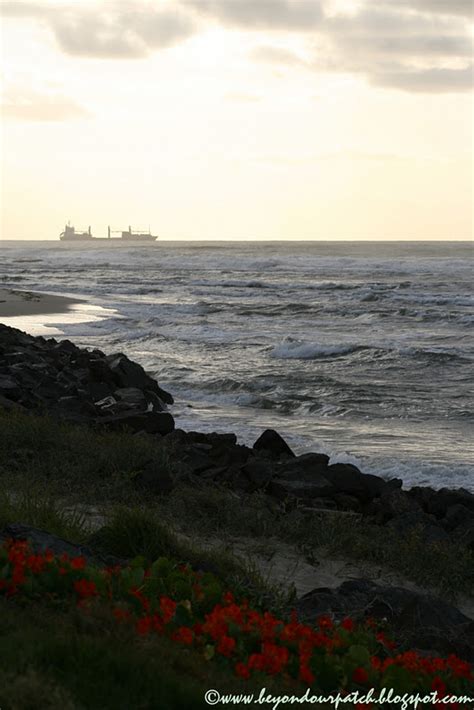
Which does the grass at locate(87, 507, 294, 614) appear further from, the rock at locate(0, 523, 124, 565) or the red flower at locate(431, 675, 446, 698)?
the red flower at locate(431, 675, 446, 698)

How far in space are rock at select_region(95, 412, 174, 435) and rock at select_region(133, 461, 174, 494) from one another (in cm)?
346

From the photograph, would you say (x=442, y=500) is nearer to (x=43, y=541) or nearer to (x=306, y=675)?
(x=43, y=541)

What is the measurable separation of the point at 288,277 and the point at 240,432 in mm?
57976

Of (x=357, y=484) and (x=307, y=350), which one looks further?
(x=307, y=350)

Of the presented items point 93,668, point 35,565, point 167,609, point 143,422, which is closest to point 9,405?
point 143,422

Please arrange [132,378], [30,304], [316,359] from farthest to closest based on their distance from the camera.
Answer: [30,304], [316,359], [132,378]

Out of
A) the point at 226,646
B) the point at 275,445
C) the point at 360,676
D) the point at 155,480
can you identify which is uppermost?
the point at 226,646

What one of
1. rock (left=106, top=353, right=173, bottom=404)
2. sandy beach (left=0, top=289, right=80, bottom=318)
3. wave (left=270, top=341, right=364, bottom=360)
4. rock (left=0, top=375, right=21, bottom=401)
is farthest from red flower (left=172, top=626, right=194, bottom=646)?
sandy beach (left=0, top=289, right=80, bottom=318)

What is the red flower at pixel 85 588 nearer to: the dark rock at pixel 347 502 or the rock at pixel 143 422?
the dark rock at pixel 347 502

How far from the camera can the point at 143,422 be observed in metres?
12.9

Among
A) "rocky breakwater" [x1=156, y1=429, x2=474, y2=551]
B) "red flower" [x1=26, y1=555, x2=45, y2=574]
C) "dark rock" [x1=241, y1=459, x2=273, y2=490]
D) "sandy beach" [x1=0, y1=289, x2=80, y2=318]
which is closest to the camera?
"red flower" [x1=26, y1=555, x2=45, y2=574]

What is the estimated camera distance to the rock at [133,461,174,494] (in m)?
9.11

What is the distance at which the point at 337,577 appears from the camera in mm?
7598

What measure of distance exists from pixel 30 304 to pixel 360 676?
121 feet
